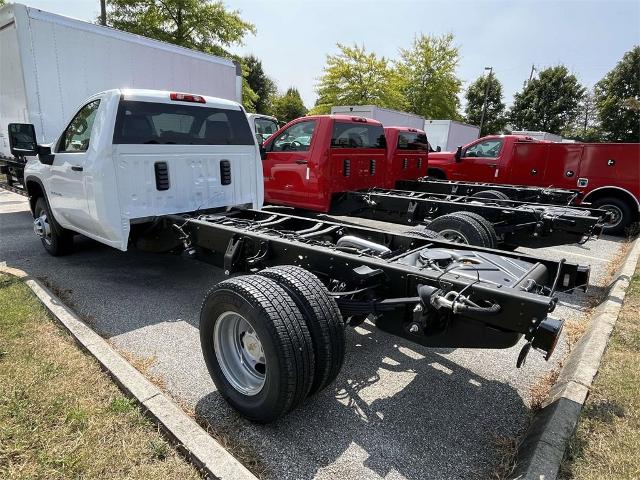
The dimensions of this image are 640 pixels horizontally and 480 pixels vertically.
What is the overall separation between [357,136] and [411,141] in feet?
7.94

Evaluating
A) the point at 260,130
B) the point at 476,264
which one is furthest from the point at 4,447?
the point at 260,130

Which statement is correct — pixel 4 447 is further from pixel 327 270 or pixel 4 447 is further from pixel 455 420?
pixel 455 420

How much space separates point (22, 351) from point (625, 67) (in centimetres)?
4761

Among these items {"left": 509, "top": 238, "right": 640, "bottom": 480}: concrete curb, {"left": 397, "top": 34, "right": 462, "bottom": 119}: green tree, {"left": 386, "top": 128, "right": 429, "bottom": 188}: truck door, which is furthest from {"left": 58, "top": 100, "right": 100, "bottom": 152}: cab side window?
{"left": 397, "top": 34, "right": 462, "bottom": 119}: green tree

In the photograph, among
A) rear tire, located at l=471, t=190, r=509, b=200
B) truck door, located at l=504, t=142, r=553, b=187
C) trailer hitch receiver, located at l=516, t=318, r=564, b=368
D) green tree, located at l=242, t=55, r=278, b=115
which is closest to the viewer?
trailer hitch receiver, located at l=516, t=318, r=564, b=368

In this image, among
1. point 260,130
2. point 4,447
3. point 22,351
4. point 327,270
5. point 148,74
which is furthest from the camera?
point 260,130

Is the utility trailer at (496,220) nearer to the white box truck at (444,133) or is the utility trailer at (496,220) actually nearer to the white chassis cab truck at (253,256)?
the white chassis cab truck at (253,256)

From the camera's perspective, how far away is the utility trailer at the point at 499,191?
787 cm

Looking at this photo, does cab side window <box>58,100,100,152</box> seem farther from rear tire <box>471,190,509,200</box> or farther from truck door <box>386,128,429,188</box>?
rear tire <box>471,190,509,200</box>

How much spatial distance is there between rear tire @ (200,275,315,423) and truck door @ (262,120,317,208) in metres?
4.56

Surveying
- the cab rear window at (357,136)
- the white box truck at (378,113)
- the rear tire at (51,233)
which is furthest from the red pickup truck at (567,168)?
the rear tire at (51,233)

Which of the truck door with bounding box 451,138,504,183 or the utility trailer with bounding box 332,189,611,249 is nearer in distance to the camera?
the utility trailer with bounding box 332,189,611,249

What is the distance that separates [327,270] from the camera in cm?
288

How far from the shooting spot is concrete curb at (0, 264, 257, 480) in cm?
207
